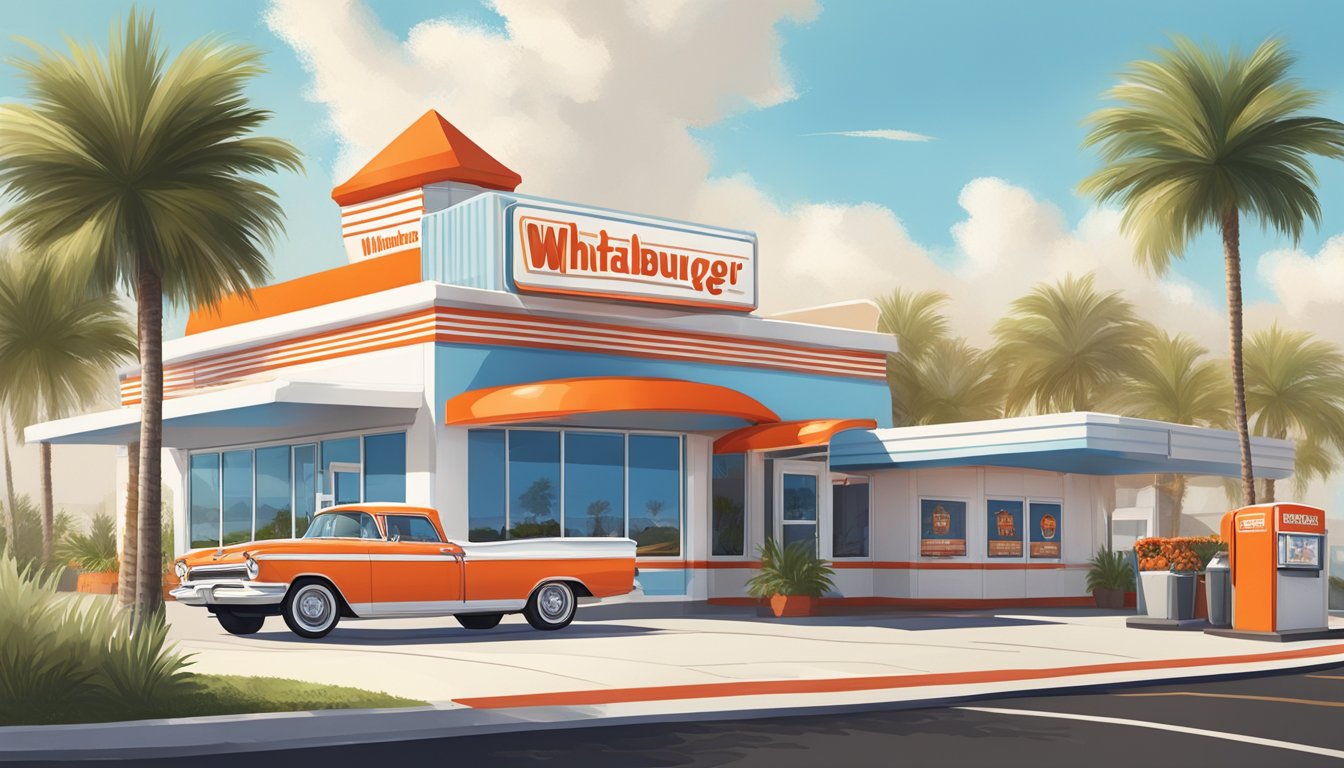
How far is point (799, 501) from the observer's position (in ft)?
101

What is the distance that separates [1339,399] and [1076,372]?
27.3 feet

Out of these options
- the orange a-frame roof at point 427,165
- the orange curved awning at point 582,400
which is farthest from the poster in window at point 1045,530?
the orange a-frame roof at point 427,165

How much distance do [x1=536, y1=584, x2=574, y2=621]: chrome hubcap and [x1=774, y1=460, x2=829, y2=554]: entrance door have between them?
293 inches

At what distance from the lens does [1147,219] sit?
29.6m

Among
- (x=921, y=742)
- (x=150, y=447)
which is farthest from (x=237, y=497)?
(x=921, y=742)

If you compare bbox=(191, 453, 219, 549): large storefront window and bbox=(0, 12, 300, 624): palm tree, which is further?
bbox=(191, 453, 219, 549): large storefront window

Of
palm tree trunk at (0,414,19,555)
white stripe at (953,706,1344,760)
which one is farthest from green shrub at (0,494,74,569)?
white stripe at (953,706,1344,760)

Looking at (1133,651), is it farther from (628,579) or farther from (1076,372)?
(1076,372)

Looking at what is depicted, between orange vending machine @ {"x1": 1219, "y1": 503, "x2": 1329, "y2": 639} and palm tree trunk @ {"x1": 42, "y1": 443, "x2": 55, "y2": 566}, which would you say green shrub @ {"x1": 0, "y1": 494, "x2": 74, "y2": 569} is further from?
orange vending machine @ {"x1": 1219, "y1": 503, "x2": 1329, "y2": 639}

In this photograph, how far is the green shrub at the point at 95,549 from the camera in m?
37.6

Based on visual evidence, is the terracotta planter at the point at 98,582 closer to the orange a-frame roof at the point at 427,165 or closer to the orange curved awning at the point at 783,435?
the orange a-frame roof at the point at 427,165

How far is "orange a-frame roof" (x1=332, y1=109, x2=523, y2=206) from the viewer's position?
34094 mm

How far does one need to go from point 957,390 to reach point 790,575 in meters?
29.7

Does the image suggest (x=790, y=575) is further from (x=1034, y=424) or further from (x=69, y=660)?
(x=69, y=660)
